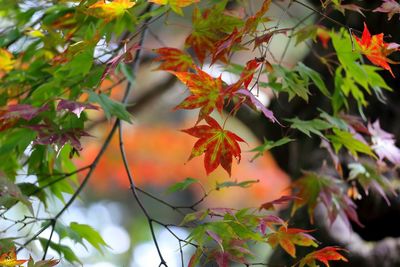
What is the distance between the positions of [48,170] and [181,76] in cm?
55

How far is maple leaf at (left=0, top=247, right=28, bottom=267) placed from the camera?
84 cm

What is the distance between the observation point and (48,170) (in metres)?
1.23

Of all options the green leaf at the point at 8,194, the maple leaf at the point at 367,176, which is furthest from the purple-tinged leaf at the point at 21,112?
the maple leaf at the point at 367,176

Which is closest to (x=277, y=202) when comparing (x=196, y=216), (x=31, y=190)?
(x=196, y=216)

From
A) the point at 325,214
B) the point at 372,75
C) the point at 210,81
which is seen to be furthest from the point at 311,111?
the point at 210,81

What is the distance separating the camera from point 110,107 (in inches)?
44.9

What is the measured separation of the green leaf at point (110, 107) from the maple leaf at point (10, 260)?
34cm

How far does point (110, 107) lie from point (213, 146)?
36 centimetres

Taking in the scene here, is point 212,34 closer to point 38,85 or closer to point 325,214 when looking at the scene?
point 38,85

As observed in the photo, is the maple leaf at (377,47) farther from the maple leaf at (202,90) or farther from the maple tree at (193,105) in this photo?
the maple leaf at (202,90)

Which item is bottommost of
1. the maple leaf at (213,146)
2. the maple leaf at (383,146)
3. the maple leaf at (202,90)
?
the maple leaf at (383,146)

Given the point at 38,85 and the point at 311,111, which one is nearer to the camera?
the point at 38,85

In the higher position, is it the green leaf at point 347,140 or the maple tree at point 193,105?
the maple tree at point 193,105

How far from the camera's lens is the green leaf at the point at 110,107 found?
1116 millimetres
